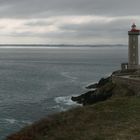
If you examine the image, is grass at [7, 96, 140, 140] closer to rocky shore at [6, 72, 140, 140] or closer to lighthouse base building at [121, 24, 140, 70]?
rocky shore at [6, 72, 140, 140]

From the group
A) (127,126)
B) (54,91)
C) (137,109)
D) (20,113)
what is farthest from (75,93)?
(127,126)

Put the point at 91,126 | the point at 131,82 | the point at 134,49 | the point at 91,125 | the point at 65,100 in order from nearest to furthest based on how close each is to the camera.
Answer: the point at 91,126 < the point at 91,125 < the point at 131,82 < the point at 65,100 < the point at 134,49

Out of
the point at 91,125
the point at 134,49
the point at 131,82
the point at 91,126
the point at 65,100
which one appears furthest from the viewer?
the point at 134,49

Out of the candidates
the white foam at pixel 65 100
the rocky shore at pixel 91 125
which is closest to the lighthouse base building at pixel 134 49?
the white foam at pixel 65 100

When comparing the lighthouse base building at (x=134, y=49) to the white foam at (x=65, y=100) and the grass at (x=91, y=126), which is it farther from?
the grass at (x=91, y=126)

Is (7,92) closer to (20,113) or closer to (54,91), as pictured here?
(54,91)

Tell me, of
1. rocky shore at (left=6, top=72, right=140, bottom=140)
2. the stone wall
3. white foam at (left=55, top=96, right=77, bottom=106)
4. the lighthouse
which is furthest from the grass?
the lighthouse

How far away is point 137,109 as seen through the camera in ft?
61.3

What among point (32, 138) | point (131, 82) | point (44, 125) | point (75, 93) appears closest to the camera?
point (32, 138)

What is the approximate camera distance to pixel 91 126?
15.6 metres

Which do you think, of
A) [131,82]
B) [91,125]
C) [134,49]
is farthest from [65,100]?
[91,125]

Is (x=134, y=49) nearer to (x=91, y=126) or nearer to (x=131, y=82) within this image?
(x=131, y=82)

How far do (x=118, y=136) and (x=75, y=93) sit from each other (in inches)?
1528

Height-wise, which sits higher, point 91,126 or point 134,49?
point 134,49
